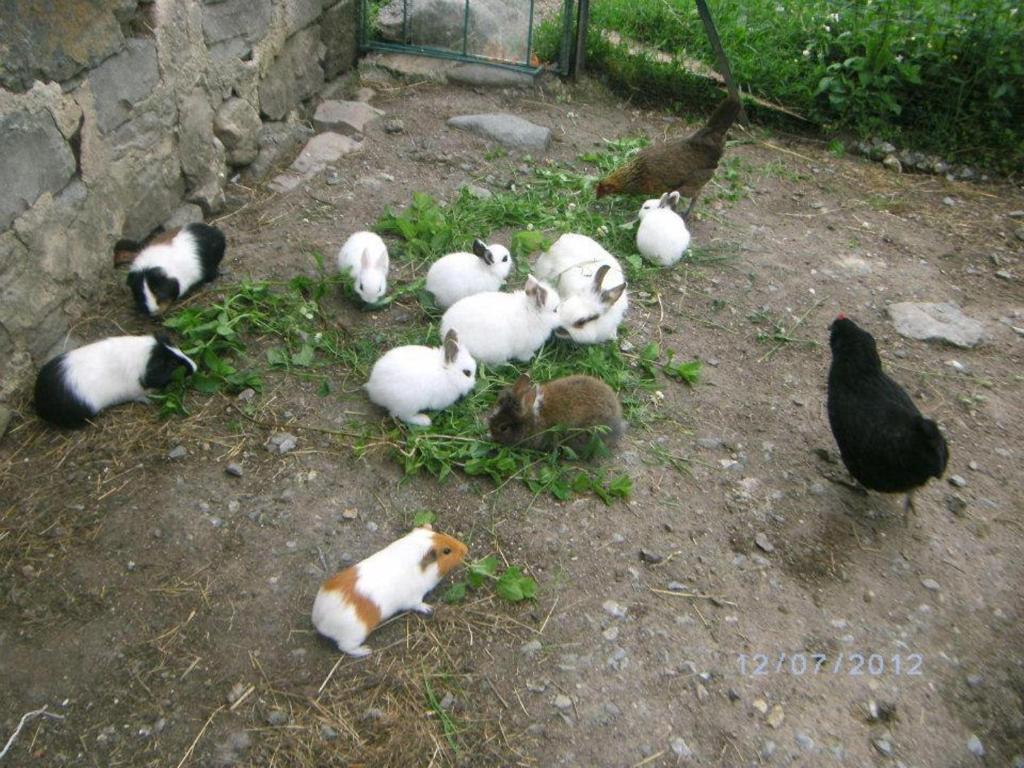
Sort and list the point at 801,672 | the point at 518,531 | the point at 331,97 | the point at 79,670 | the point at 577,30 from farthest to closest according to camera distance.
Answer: the point at 577,30 → the point at 331,97 → the point at 518,531 → the point at 801,672 → the point at 79,670

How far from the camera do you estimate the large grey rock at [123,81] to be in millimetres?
4305

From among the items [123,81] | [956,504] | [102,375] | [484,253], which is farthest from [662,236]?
[102,375]

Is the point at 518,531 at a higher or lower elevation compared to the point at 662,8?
lower

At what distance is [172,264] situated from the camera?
4520 mm

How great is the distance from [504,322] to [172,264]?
1915mm

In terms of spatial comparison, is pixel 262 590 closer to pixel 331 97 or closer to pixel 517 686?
pixel 517 686

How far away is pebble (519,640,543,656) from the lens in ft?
A: 10.3

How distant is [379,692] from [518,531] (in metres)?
0.97

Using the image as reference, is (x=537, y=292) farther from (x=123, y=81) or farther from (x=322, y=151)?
(x=322, y=151)

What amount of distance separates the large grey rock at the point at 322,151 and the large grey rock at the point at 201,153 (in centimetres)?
68

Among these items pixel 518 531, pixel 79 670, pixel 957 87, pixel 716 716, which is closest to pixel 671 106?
pixel 957 87

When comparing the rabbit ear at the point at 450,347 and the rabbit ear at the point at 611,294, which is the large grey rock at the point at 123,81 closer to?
the rabbit ear at the point at 450,347

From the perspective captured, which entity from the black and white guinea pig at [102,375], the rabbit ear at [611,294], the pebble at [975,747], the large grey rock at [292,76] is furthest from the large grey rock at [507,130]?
the pebble at [975,747]

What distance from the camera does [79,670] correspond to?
2.94m
